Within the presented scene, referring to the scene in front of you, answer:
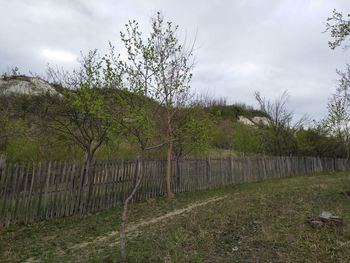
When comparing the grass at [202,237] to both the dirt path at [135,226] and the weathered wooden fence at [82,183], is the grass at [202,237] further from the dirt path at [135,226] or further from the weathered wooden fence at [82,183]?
the weathered wooden fence at [82,183]

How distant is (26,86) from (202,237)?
1375 centimetres

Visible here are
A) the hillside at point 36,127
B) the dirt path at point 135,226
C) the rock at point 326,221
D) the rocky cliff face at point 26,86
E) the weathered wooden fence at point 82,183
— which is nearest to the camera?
the rock at point 326,221

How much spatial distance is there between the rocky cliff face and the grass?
7.17m

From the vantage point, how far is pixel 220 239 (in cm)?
564

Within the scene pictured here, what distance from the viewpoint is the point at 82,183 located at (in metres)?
9.09

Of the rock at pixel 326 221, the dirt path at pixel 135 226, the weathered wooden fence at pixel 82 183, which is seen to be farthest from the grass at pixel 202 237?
the weathered wooden fence at pixel 82 183

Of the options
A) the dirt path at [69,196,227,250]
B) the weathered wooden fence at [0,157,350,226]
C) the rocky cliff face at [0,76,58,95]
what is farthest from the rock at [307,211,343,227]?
the rocky cliff face at [0,76,58,95]

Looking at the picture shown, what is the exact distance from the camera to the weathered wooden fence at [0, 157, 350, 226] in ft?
23.8

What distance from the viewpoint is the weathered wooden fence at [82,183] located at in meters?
7.24

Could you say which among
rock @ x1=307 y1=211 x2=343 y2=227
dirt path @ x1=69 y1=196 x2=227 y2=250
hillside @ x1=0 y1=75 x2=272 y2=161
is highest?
hillside @ x1=0 y1=75 x2=272 y2=161

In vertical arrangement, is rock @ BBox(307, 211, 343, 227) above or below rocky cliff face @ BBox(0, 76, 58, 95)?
below

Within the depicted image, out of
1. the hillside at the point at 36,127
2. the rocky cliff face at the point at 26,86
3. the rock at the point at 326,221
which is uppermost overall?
the rocky cliff face at the point at 26,86

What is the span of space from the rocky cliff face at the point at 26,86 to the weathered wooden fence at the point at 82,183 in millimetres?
4996

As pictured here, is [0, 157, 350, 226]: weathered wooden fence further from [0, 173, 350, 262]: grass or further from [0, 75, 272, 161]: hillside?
[0, 75, 272, 161]: hillside
